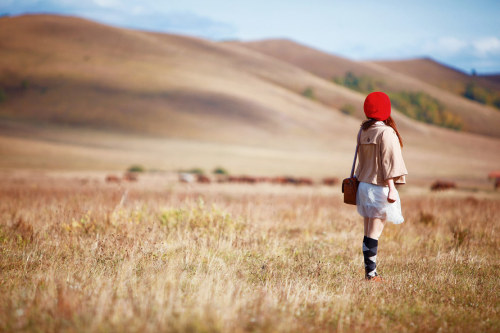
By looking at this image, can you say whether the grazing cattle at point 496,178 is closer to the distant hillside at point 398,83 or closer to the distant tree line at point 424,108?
the distant hillside at point 398,83

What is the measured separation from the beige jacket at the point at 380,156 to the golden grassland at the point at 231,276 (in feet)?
4.20

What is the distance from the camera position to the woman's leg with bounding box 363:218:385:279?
5441 mm

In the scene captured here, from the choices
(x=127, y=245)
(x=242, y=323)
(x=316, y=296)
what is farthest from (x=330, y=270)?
(x=127, y=245)

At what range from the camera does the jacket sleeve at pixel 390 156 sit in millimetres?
5230

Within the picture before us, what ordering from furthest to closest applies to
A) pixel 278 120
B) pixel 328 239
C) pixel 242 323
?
1. pixel 278 120
2. pixel 328 239
3. pixel 242 323

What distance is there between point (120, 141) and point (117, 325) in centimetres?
6445

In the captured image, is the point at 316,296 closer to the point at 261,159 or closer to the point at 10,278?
the point at 10,278

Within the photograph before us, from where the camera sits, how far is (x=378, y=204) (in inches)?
210

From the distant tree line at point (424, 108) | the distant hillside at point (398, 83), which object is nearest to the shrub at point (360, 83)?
the distant hillside at point (398, 83)

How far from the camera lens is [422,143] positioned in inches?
3750

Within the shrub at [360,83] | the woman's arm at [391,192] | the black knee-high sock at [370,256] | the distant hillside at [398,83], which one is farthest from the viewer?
the shrub at [360,83]

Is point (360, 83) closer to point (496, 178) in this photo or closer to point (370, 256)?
point (496, 178)

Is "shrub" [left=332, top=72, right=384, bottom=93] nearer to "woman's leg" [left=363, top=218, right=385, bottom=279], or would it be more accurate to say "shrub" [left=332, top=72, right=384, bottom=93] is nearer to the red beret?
the red beret

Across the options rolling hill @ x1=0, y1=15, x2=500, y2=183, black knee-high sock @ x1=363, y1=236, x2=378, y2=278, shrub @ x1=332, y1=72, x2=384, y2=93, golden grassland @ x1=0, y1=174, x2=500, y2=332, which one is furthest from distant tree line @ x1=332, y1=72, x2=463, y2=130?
black knee-high sock @ x1=363, y1=236, x2=378, y2=278
